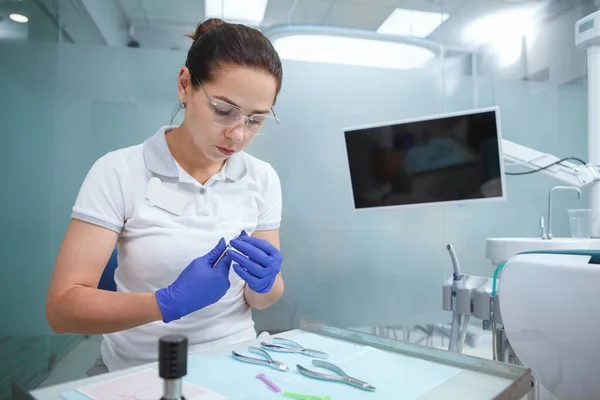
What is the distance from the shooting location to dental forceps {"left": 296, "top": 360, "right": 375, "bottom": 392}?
26.0 inches

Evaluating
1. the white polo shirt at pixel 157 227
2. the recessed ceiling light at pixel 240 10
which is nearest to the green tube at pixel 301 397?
the white polo shirt at pixel 157 227

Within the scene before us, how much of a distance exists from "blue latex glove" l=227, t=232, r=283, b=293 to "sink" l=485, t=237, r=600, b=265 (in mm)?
1041

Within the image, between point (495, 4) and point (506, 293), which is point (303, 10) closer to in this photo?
point (495, 4)

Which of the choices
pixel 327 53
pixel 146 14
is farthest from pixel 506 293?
pixel 146 14

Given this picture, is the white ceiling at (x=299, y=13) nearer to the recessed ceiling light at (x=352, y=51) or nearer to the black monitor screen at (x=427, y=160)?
the recessed ceiling light at (x=352, y=51)

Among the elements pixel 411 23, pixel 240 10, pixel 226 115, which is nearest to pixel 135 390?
pixel 226 115

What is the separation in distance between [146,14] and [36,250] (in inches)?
47.9

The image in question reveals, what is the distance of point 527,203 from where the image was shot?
2555mm

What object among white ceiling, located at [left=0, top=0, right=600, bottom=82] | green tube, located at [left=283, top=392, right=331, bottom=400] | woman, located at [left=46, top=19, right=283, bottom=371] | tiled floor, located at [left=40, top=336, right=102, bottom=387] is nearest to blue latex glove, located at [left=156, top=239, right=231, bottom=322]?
woman, located at [left=46, top=19, right=283, bottom=371]

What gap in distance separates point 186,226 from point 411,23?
189 cm

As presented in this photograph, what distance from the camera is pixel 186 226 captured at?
1146 millimetres

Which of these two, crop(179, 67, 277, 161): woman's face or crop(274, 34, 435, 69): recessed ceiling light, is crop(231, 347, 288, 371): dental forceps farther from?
crop(274, 34, 435, 69): recessed ceiling light

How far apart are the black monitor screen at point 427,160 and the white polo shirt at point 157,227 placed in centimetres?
81

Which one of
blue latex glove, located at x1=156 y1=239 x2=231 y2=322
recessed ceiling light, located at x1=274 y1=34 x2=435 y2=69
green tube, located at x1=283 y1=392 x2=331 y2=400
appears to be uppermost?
recessed ceiling light, located at x1=274 y1=34 x2=435 y2=69
